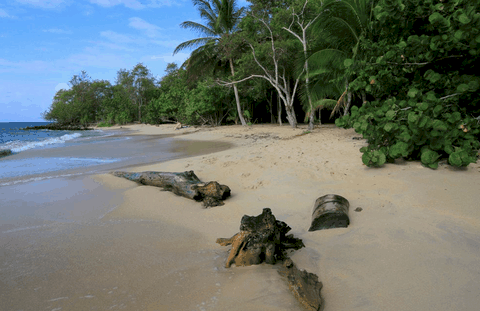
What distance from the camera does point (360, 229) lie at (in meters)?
2.70

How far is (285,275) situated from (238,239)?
473mm

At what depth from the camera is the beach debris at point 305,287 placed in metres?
1.68

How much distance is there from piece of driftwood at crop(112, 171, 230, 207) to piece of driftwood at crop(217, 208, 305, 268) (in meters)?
1.45

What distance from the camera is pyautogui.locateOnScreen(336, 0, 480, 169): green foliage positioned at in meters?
3.98

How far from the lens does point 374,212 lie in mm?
3117

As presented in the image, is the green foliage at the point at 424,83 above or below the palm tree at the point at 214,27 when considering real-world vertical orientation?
below

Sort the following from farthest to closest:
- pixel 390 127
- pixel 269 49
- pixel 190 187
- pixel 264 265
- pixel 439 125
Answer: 1. pixel 269 49
2. pixel 390 127
3. pixel 190 187
4. pixel 439 125
5. pixel 264 265

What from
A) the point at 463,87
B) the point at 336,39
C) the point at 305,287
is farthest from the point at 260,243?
the point at 336,39

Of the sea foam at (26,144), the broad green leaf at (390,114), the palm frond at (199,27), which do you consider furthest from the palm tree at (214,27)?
the broad green leaf at (390,114)

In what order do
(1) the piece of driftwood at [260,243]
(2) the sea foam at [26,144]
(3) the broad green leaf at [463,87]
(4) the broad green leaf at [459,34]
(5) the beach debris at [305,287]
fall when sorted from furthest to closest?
(2) the sea foam at [26,144] < (3) the broad green leaf at [463,87] < (4) the broad green leaf at [459,34] < (1) the piece of driftwood at [260,243] < (5) the beach debris at [305,287]

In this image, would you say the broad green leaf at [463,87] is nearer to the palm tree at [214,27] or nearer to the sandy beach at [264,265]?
the sandy beach at [264,265]

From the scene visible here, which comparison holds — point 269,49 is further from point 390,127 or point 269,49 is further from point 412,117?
point 412,117

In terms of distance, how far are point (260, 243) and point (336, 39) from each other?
1213 cm

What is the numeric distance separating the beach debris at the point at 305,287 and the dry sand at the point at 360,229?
0.07 metres
